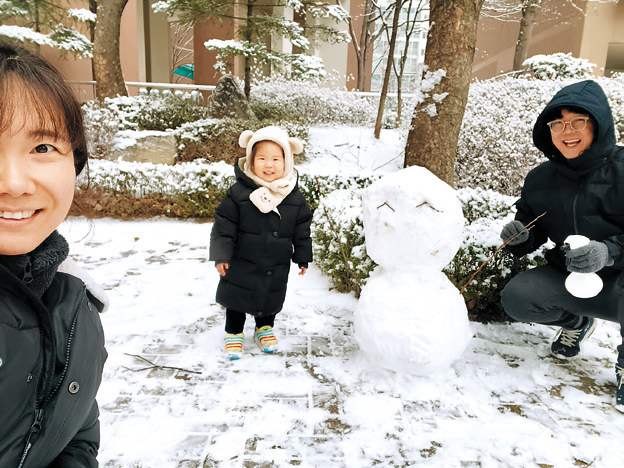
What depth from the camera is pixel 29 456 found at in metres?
0.99

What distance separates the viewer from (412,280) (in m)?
2.64

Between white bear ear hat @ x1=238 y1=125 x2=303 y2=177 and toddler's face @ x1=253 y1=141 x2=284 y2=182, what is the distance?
33mm

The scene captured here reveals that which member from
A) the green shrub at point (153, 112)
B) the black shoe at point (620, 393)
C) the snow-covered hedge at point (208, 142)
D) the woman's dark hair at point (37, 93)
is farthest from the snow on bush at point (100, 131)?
the black shoe at point (620, 393)

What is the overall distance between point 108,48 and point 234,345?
9014mm

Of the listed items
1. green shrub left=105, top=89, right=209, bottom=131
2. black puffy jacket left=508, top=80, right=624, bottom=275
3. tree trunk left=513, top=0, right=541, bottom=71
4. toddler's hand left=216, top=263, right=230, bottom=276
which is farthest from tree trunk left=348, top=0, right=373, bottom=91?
toddler's hand left=216, top=263, right=230, bottom=276

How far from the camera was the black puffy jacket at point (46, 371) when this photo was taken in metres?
0.95

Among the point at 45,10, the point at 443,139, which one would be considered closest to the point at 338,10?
the point at 45,10

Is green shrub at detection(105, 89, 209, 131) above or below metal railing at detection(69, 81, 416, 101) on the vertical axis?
below

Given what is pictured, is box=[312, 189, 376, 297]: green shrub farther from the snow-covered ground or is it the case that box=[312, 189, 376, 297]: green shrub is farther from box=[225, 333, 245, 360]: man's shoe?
box=[225, 333, 245, 360]: man's shoe

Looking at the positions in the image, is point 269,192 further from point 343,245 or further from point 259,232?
point 343,245

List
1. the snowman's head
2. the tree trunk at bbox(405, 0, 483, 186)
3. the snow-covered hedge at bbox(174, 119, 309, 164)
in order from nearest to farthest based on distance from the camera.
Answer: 1. the snowman's head
2. the tree trunk at bbox(405, 0, 483, 186)
3. the snow-covered hedge at bbox(174, 119, 309, 164)

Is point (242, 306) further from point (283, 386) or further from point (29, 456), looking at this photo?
point (29, 456)

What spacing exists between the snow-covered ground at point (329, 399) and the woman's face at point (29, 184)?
146 cm

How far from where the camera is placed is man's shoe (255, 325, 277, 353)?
2953mm
